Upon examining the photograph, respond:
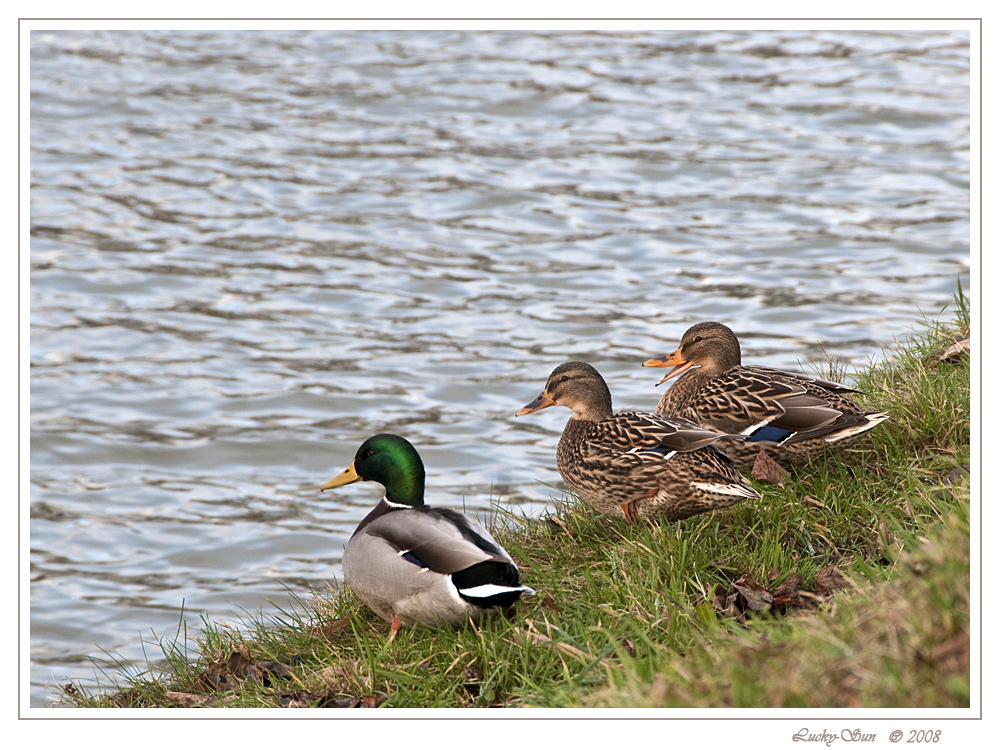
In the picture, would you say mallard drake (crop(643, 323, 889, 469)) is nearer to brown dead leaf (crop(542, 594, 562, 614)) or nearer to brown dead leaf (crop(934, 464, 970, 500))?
brown dead leaf (crop(934, 464, 970, 500))

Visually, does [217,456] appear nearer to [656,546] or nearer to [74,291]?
[74,291]

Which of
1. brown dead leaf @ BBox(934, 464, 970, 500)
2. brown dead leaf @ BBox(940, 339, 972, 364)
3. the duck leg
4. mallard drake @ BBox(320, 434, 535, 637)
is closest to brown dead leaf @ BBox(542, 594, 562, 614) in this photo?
mallard drake @ BBox(320, 434, 535, 637)

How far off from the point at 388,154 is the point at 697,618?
11.1m

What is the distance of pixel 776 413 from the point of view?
5.11 metres

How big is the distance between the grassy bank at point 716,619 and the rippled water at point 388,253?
5.74 ft

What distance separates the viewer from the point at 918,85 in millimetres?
Result: 16375

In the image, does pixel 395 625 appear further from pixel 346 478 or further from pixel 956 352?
pixel 956 352

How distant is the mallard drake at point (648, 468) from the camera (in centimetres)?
473

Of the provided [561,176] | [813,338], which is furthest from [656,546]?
[561,176]

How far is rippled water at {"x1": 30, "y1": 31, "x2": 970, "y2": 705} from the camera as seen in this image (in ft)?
26.8

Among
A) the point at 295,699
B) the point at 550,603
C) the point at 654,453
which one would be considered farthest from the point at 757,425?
the point at 295,699

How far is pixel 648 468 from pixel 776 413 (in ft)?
2.37

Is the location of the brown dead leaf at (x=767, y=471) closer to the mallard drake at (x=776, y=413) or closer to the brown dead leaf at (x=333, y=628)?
the mallard drake at (x=776, y=413)

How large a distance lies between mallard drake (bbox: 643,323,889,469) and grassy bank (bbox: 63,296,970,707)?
19cm
